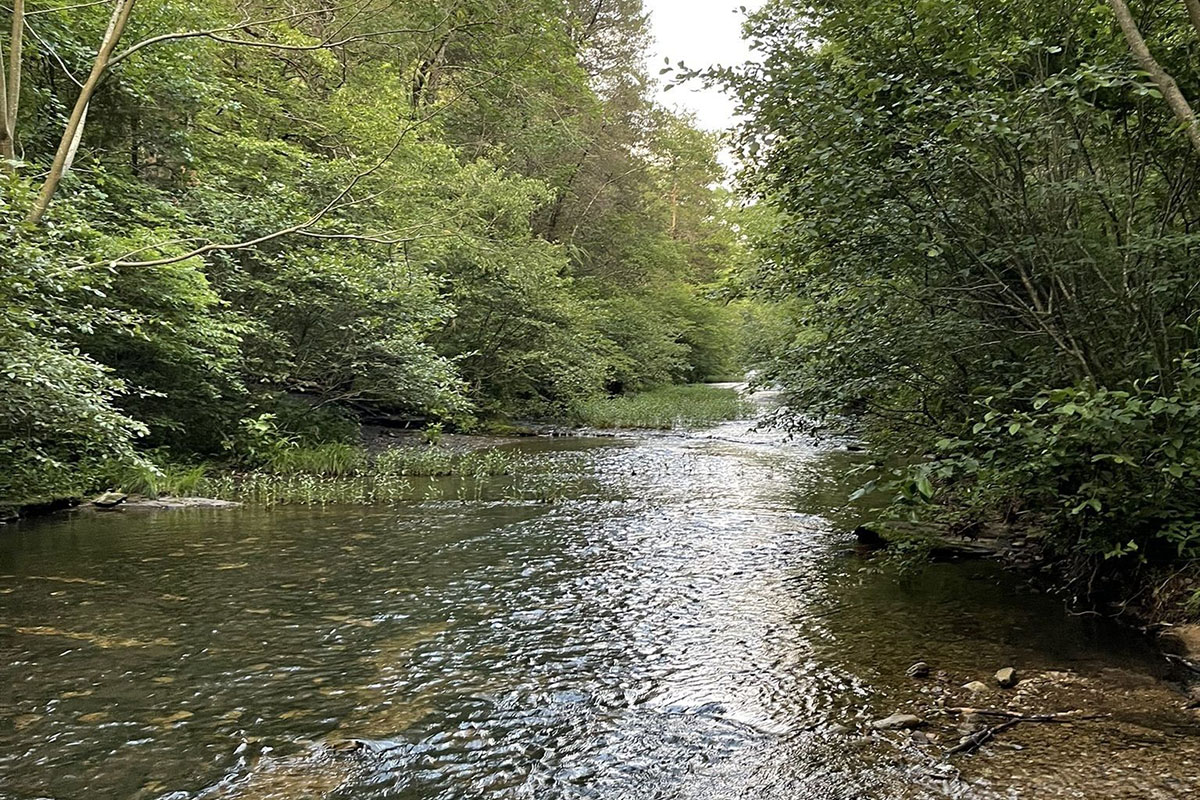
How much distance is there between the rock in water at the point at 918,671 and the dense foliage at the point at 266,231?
7.41 metres

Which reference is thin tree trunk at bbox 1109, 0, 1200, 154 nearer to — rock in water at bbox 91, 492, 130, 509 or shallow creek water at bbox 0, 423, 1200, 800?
shallow creek water at bbox 0, 423, 1200, 800

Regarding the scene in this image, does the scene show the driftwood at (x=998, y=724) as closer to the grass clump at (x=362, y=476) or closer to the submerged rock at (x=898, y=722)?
the submerged rock at (x=898, y=722)

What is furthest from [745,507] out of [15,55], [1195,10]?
[15,55]

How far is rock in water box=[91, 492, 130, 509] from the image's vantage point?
10.7m

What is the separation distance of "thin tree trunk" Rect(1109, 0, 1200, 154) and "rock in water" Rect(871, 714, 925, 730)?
371 cm

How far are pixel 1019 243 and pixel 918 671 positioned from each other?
3383 mm

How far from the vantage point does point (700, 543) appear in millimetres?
8891

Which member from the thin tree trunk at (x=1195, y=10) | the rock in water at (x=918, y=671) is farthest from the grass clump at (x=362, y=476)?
the thin tree trunk at (x=1195, y=10)

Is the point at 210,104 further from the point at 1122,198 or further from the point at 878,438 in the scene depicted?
the point at 1122,198

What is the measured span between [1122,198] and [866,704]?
434cm

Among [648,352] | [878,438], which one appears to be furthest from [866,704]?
[648,352]

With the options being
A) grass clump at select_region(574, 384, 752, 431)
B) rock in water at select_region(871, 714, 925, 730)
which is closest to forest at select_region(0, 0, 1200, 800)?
rock in water at select_region(871, 714, 925, 730)

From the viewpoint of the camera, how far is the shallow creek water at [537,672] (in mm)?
3639

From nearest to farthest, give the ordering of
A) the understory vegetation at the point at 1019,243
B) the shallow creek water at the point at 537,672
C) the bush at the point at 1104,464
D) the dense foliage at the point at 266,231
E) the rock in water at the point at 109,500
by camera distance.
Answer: the shallow creek water at the point at 537,672
the bush at the point at 1104,464
the understory vegetation at the point at 1019,243
the dense foliage at the point at 266,231
the rock in water at the point at 109,500
